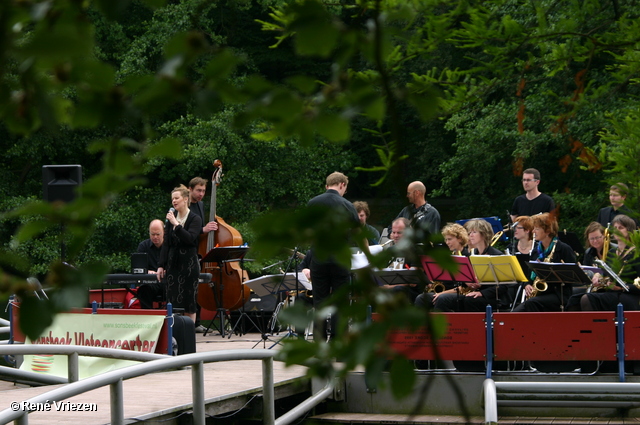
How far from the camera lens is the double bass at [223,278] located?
12.7 meters

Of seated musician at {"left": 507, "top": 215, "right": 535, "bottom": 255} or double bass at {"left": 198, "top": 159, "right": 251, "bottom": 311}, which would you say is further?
double bass at {"left": 198, "top": 159, "right": 251, "bottom": 311}

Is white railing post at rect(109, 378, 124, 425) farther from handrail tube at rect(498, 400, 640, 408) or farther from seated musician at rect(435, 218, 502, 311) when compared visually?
seated musician at rect(435, 218, 502, 311)

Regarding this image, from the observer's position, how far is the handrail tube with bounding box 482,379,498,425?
288 inches

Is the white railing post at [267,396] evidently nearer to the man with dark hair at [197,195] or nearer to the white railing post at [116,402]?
the white railing post at [116,402]

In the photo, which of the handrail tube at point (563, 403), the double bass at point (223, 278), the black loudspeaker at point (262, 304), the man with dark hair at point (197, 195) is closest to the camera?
the handrail tube at point (563, 403)

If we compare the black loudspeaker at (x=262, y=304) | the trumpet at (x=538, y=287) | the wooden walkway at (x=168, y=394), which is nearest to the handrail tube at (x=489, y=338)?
the trumpet at (x=538, y=287)

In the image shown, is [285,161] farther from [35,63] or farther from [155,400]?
[35,63]

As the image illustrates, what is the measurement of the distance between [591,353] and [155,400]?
418cm

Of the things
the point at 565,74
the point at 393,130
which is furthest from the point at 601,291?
the point at 393,130

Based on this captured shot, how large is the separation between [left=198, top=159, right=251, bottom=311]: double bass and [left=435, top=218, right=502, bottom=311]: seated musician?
151 inches

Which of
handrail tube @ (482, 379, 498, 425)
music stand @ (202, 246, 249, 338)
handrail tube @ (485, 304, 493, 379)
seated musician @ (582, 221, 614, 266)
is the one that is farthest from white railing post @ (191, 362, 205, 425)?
seated musician @ (582, 221, 614, 266)

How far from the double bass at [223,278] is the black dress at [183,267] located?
1620 millimetres

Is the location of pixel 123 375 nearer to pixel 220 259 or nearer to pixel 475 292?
pixel 475 292

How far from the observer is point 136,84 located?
1138mm
